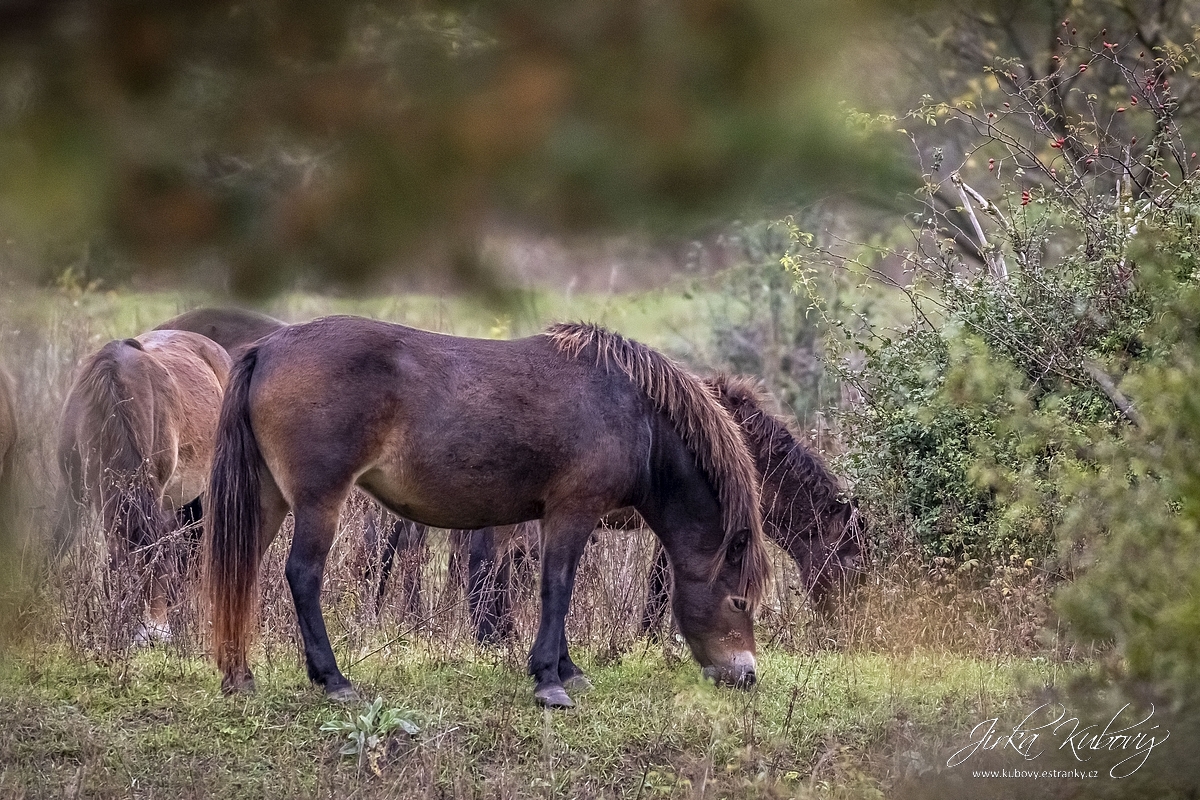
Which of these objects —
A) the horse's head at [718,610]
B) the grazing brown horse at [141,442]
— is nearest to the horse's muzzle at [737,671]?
the horse's head at [718,610]

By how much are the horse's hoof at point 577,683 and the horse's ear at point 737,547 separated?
0.79m

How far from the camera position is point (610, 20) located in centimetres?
111

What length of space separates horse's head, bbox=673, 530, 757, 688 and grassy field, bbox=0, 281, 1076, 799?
5.5 inches

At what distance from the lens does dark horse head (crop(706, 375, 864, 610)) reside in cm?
645

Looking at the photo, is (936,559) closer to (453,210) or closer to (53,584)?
(53,584)

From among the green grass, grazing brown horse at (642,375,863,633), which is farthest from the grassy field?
grazing brown horse at (642,375,863,633)

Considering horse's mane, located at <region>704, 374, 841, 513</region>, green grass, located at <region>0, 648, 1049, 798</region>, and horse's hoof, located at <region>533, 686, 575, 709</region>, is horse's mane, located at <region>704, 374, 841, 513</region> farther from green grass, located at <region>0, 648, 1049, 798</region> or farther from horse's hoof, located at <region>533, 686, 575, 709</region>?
horse's hoof, located at <region>533, 686, 575, 709</region>

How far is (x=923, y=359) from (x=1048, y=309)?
73 cm

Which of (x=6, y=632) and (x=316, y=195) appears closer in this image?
(x=316, y=195)

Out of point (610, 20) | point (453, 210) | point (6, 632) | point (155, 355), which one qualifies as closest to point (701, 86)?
point (610, 20)

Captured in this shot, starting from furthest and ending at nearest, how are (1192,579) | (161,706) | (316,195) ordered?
(161,706), (1192,579), (316,195)

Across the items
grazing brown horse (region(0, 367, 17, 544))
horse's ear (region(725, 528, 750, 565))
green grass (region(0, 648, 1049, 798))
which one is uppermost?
grazing brown horse (region(0, 367, 17, 544))

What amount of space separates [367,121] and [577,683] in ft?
13.3

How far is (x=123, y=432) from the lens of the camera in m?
5.93
